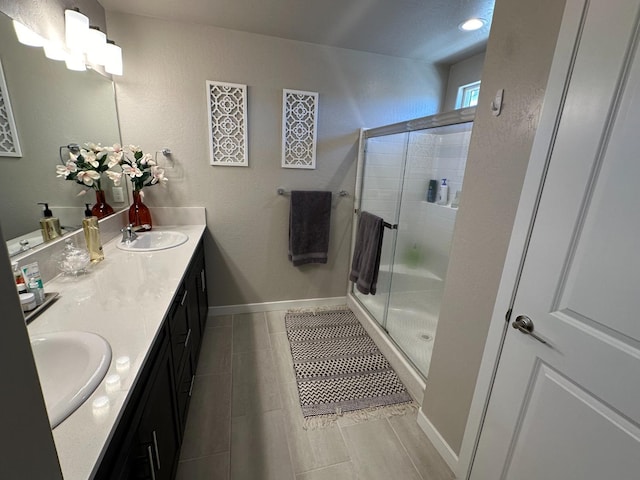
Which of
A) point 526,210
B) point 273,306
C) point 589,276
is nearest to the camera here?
point 589,276

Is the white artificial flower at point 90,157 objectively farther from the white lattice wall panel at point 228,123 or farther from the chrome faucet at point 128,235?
the white lattice wall panel at point 228,123

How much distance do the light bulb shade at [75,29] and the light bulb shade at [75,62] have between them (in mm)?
33

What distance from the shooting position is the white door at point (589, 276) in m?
0.73

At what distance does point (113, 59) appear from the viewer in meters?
1.78

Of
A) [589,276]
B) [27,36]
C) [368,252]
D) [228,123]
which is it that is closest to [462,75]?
[368,252]

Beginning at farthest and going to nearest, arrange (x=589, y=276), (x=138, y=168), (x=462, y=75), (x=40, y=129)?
(x=462, y=75), (x=138, y=168), (x=40, y=129), (x=589, y=276)

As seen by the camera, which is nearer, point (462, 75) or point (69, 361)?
point (69, 361)

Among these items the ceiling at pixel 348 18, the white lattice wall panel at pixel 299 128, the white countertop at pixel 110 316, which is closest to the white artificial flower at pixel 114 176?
the white countertop at pixel 110 316

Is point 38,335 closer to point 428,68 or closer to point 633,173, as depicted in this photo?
point 633,173

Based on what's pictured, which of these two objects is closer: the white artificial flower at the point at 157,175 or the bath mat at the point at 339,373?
the bath mat at the point at 339,373

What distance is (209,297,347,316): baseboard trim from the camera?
2.69 metres

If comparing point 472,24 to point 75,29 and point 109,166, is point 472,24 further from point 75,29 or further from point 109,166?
point 109,166

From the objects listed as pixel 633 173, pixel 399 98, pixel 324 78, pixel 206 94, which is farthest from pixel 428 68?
pixel 633 173

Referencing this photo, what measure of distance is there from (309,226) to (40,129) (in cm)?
177
